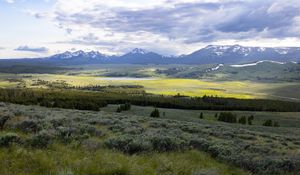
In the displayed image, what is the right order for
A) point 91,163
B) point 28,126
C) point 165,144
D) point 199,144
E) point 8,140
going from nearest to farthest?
point 91,163, point 8,140, point 165,144, point 199,144, point 28,126

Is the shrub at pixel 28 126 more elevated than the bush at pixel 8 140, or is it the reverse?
the bush at pixel 8 140

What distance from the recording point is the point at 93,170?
8609mm

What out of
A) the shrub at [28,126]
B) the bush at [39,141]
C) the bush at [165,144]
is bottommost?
the bush at [165,144]

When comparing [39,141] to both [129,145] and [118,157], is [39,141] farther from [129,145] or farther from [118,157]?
[129,145]

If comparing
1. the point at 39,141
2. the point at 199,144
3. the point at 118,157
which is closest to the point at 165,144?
the point at 199,144

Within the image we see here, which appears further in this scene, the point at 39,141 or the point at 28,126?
the point at 28,126

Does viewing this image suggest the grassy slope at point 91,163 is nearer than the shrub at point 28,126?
Yes

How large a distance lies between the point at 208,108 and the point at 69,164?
105 meters

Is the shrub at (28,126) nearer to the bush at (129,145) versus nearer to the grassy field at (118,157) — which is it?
the grassy field at (118,157)

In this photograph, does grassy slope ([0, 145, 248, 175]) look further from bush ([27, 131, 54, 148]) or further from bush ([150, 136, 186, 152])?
bush ([150, 136, 186, 152])

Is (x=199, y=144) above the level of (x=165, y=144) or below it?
below

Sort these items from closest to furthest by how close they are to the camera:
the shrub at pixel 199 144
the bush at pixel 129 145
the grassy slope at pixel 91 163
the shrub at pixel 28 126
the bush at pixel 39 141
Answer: the grassy slope at pixel 91 163, the bush at pixel 39 141, the bush at pixel 129 145, the shrub at pixel 199 144, the shrub at pixel 28 126

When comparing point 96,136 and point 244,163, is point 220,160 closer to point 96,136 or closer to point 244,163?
point 244,163

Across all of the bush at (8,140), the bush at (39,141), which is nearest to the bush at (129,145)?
the bush at (39,141)
